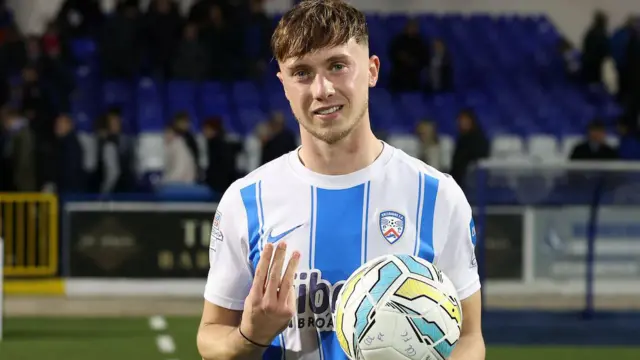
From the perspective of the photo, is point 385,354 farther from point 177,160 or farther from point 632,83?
point 632,83

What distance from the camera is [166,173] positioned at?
622 inches

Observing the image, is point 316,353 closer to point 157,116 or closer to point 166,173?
point 166,173

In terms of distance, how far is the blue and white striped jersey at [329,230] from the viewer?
3504mm

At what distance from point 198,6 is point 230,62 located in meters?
0.95

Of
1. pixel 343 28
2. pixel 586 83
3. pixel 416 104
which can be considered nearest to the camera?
pixel 343 28

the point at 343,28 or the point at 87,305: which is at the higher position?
the point at 343,28

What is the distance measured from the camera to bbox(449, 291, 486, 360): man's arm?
3.40 metres

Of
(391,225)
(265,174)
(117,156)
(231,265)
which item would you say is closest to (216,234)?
(231,265)

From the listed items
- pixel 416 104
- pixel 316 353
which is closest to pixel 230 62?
pixel 416 104

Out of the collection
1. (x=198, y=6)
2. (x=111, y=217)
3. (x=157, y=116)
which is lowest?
(x=111, y=217)

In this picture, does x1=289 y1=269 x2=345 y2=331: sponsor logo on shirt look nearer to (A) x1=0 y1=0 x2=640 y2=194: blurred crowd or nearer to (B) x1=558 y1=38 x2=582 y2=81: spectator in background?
(A) x1=0 y1=0 x2=640 y2=194: blurred crowd

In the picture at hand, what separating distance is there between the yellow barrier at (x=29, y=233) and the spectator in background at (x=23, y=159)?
0.47 m

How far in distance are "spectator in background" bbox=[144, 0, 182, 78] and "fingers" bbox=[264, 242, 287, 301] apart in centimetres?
1522

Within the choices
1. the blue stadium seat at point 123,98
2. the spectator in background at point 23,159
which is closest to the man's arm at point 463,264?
the spectator in background at point 23,159
